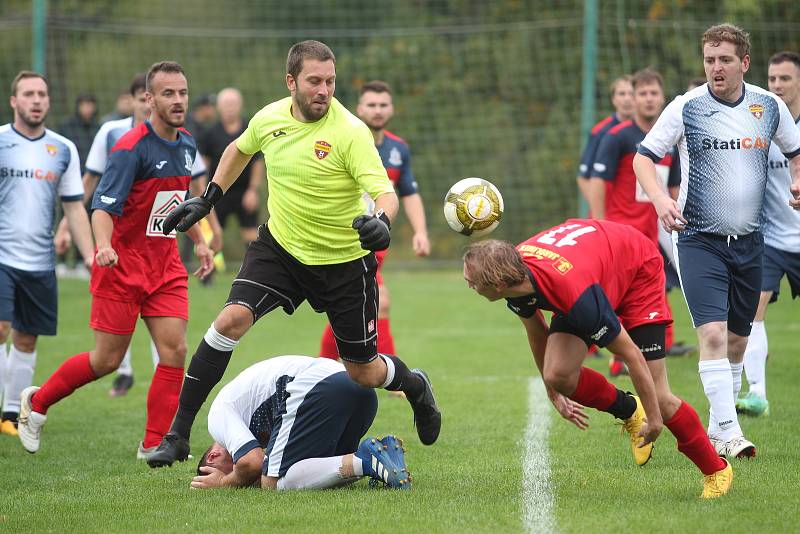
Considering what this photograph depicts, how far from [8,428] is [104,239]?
2057mm

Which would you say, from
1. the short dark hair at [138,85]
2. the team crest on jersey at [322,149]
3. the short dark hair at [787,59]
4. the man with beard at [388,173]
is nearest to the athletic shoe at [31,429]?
the man with beard at [388,173]

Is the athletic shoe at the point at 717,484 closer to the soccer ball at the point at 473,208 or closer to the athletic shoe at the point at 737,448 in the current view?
the athletic shoe at the point at 737,448

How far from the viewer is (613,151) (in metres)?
9.37

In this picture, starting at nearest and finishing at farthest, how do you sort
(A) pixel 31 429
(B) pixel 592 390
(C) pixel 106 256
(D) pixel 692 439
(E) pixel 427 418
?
(D) pixel 692 439 < (B) pixel 592 390 < (E) pixel 427 418 < (C) pixel 106 256 < (A) pixel 31 429

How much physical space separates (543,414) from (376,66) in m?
14.4

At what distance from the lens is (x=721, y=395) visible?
6.33m

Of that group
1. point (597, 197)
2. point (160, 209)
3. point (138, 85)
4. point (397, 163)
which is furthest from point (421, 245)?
point (138, 85)

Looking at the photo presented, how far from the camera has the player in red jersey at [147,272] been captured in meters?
6.72

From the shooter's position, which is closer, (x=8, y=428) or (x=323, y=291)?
(x=323, y=291)

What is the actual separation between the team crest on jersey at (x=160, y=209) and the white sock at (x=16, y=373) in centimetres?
171

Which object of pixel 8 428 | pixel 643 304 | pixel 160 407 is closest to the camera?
pixel 643 304

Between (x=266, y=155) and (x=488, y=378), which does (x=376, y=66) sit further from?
(x=266, y=155)

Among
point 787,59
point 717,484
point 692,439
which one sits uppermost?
point 787,59

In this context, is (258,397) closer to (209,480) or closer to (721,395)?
(209,480)
